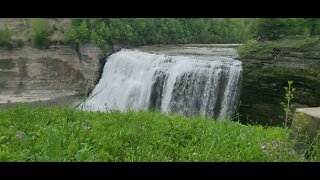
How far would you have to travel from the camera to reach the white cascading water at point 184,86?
1552 centimetres

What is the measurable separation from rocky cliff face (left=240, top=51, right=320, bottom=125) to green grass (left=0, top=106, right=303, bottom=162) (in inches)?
330

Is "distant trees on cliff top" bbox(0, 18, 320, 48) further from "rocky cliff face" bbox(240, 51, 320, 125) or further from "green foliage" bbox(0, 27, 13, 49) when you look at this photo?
"rocky cliff face" bbox(240, 51, 320, 125)

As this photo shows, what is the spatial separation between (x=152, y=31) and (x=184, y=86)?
692 inches

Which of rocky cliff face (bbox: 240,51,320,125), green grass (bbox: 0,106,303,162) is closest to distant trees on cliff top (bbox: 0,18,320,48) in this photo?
rocky cliff face (bbox: 240,51,320,125)

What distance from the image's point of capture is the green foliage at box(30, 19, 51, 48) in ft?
83.7

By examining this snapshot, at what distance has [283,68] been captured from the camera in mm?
14781

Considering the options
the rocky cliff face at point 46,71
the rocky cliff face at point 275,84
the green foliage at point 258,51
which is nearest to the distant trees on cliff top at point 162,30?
the rocky cliff face at point 46,71

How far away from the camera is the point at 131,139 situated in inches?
175

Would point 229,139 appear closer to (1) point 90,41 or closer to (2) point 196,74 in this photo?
(2) point 196,74

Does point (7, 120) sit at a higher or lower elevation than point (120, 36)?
higher
